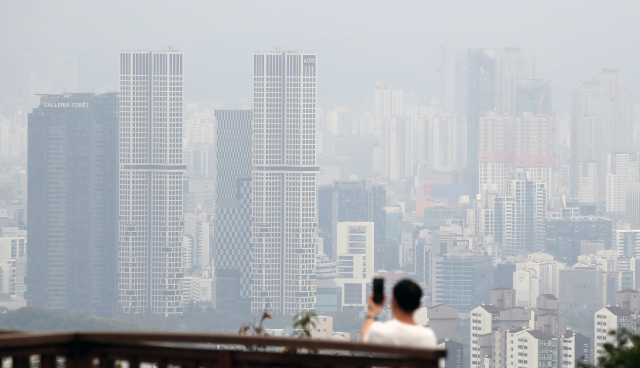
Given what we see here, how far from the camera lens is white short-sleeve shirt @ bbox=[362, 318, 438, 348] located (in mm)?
942

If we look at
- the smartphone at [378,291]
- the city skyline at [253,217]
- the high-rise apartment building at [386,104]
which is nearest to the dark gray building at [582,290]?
the city skyline at [253,217]

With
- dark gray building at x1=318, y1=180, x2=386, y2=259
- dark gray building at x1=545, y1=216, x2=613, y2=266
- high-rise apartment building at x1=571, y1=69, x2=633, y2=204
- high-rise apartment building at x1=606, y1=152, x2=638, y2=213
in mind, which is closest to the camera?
dark gray building at x1=545, y1=216, x2=613, y2=266

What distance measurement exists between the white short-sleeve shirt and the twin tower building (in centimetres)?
4018

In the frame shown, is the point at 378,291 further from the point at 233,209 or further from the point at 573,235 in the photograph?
the point at 573,235

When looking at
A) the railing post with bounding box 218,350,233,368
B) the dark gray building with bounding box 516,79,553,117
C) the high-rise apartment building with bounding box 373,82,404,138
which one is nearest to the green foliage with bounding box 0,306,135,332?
the railing post with bounding box 218,350,233,368

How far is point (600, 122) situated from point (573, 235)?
1209 centimetres

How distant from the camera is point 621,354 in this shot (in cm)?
134

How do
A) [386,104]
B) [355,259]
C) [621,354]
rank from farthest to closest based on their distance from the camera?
[386,104]
[355,259]
[621,354]

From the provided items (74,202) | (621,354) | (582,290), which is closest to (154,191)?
(74,202)

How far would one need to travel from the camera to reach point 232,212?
4391 cm

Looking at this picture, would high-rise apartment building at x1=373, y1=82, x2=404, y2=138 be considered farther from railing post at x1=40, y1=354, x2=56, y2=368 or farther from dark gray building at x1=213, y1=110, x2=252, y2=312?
railing post at x1=40, y1=354, x2=56, y2=368

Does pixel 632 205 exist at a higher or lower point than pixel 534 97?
lower

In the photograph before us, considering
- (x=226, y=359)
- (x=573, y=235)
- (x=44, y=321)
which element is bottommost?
(x=44, y=321)

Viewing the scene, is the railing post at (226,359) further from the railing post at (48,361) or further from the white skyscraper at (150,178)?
the white skyscraper at (150,178)
